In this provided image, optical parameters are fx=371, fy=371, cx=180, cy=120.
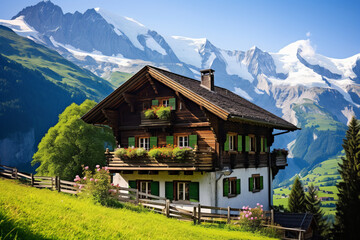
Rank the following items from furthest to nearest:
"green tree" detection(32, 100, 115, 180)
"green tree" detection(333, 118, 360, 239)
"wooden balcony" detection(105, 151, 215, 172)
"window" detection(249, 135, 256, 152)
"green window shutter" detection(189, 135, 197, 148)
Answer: "green tree" detection(32, 100, 115, 180), "green tree" detection(333, 118, 360, 239), "window" detection(249, 135, 256, 152), "green window shutter" detection(189, 135, 197, 148), "wooden balcony" detection(105, 151, 215, 172)

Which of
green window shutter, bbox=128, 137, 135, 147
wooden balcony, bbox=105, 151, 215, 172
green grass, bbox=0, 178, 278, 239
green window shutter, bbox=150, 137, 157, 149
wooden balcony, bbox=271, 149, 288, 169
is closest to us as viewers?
green grass, bbox=0, 178, 278, 239

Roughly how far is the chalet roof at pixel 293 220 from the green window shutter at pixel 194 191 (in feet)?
19.2

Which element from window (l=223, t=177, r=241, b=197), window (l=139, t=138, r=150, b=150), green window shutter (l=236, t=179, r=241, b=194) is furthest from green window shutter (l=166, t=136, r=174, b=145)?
green window shutter (l=236, t=179, r=241, b=194)

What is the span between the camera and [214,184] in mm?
22312

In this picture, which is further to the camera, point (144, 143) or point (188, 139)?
point (144, 143)

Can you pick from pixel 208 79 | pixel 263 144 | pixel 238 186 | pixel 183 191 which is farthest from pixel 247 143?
pixel 183 191

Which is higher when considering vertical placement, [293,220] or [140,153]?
[140,153]

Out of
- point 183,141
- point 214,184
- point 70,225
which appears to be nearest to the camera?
point 70,225

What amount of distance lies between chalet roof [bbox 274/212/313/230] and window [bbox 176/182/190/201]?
6.24 m

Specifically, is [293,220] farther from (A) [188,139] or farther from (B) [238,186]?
(A) [188,139]

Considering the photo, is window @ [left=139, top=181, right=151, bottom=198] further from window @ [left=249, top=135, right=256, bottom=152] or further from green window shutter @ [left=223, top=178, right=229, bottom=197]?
window @ [left=249, top=135, right=256, bottom=152]

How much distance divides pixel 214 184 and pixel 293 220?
21.1 feet

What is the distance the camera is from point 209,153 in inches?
857

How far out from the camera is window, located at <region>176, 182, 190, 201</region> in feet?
76.6
